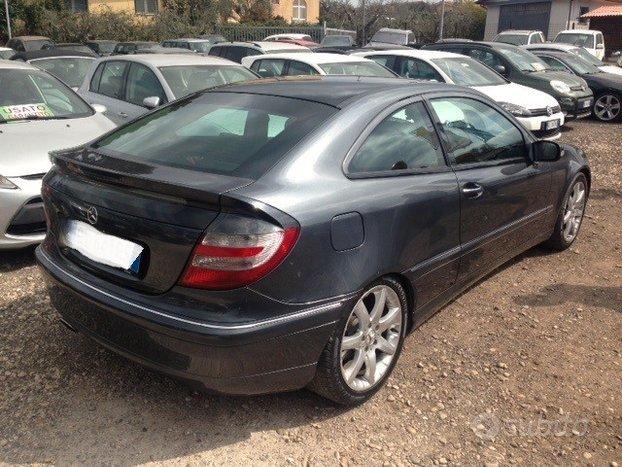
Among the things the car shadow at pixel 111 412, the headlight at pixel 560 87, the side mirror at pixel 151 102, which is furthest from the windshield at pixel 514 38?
the car shadow at pixel 111 412

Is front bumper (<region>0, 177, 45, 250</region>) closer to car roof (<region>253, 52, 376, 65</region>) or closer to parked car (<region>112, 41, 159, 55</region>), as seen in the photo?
car roof (<region>253, 52, 376, 65</region>)

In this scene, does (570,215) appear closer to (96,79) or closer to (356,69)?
(356,69)

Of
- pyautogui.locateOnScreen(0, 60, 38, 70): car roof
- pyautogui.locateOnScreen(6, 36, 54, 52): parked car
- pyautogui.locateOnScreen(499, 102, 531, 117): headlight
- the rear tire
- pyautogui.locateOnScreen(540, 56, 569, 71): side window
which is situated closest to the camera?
the rear tire

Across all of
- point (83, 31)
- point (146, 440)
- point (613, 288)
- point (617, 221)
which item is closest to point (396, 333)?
point (146, 440)

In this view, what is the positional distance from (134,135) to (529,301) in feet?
9.10

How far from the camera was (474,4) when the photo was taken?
44.2 m

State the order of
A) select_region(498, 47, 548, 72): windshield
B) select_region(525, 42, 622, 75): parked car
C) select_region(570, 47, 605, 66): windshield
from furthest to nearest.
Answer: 1. select_region(570, 47, 605, 66): windshield
2. select_region(525, 42, 622, 75): parked car
3. select_region(498, 47, 548, 72): windshield

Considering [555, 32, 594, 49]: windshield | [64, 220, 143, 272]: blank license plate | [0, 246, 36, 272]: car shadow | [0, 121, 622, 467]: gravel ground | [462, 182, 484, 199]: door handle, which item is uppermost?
[555, 32, 594, 49]: windshield

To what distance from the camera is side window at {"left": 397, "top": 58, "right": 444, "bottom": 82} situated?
32.0 ft

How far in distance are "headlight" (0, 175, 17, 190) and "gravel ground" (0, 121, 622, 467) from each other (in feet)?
2.56

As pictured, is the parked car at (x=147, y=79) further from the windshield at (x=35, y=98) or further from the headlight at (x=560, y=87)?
the headlight at (x=560, y=87)

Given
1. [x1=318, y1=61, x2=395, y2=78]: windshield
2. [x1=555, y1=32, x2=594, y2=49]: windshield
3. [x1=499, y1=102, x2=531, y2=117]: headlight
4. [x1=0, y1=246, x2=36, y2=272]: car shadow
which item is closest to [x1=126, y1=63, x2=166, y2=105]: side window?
[x1=0, y1=246, x2=36, y2=272]: car shadow

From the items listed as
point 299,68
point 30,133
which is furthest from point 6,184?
point 299,68

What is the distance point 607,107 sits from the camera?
13.0 m
